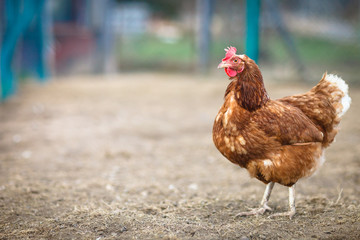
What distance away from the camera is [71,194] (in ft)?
10.8

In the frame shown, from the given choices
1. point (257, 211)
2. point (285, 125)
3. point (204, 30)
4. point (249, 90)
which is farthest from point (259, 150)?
point (204, 30)

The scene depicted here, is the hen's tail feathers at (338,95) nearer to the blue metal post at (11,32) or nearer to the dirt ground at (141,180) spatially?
the dirt ground at (141,180)

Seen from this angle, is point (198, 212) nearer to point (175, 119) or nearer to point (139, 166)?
point (139, 166)

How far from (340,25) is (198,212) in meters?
10.3

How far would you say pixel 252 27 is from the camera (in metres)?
5.51

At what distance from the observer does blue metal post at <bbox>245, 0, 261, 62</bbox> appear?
5.31 meters

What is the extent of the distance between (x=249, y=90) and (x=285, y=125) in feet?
1.18

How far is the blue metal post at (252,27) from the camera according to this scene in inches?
209

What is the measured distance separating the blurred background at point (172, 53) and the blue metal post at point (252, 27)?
2415 mm

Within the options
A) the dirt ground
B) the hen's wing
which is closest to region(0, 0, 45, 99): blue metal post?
the dirt ground

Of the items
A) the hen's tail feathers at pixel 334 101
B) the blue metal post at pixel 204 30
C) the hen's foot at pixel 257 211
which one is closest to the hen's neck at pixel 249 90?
the hen's tail feathers at pixel 334 101

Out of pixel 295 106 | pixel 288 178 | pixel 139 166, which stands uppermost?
pixel 295 106

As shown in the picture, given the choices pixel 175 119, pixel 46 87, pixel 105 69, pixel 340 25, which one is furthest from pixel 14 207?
pixel 340 25

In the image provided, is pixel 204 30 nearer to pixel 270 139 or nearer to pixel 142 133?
pixel 142 133
